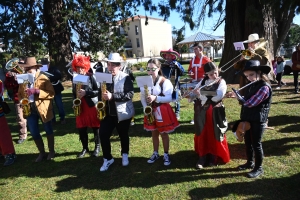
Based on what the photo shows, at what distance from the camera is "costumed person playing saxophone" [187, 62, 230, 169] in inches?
152

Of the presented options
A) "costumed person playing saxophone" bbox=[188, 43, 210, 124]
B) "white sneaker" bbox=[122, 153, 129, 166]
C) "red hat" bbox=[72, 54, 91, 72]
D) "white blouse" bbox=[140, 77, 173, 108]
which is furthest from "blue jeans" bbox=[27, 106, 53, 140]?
"costumed person playing saxophone" bbox=[188, 43, 210, 124]

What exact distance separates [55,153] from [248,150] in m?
3.85

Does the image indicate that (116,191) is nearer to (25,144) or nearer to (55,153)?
(55,153)

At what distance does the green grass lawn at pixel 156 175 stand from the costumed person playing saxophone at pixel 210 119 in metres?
0.21

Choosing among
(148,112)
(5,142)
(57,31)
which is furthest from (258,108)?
(57,31)

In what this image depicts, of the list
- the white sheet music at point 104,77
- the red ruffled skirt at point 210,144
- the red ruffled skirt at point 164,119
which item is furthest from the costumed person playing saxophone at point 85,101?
the red ruffled skirt at point 210,144

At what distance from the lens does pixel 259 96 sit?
3434 millimetres

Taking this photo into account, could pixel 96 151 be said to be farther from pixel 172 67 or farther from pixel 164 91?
pixel 172 67

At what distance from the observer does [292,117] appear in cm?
642

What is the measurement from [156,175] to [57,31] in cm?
1585

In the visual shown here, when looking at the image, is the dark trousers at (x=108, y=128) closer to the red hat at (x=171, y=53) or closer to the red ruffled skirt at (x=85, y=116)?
the red ruffled skirt at (x=85, y=116)

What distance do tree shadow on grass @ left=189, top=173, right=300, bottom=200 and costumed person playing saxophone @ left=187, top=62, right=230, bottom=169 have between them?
2.20 ft

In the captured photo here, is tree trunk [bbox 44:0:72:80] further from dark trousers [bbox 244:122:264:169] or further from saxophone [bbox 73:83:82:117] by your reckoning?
dark trousers [bbox 244:122:264:169]

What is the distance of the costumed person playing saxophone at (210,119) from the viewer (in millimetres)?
3852
